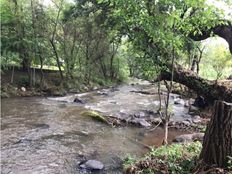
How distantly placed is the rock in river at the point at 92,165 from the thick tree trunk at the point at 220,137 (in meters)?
3.33

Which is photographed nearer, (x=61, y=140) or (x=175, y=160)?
(x=175, y=160)

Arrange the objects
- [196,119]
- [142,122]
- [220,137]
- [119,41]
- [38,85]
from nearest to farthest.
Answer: [220,137] → [119,41] → [142,122] → [196,119] → [38,85]

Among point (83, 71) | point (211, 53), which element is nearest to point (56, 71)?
point (83, 71)

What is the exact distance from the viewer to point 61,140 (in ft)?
33.5

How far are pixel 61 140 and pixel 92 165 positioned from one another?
2.85 m

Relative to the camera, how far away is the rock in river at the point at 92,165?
761cm

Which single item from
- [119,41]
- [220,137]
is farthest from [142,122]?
[220,137]

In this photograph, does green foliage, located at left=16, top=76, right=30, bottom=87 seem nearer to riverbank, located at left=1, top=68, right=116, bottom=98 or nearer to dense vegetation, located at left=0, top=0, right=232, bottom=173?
riverbank, located at left=1, top=68, right=116, bottom=98

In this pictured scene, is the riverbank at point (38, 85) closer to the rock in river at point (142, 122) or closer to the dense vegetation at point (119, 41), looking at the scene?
the dense vegetation at point (119, 41)

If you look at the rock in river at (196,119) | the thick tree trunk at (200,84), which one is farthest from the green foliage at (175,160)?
the thick tree trunk at (200,84)

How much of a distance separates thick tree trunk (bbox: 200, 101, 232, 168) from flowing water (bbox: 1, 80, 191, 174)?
10.0 feet

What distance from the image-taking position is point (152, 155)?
247 inches

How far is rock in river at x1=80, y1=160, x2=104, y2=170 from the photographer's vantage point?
7614 mm

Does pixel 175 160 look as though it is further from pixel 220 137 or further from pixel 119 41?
pixel 119 41
